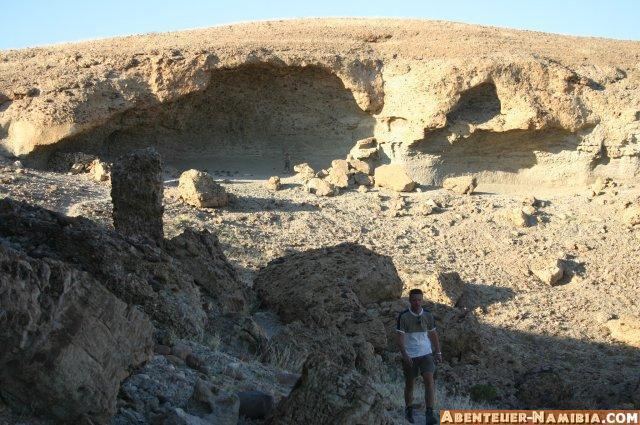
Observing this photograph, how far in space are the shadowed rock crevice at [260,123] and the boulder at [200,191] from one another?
3.12 meters

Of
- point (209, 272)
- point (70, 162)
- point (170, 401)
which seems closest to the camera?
point (170, 401)

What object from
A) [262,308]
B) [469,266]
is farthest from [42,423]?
[469,266]

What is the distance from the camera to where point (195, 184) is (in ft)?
48.8

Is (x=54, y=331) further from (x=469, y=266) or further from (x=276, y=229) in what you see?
(x=469, y=266)

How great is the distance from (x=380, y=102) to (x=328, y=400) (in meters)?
14.7

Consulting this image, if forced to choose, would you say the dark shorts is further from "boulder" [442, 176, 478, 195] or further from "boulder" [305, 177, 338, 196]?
"boulder" [442, 176, 478, 195]

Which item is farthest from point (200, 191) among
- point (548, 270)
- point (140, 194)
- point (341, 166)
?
point (548, 270)

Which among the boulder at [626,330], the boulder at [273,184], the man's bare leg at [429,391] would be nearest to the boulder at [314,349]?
the man's bare leg at [429,391]

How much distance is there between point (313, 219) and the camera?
608 inches

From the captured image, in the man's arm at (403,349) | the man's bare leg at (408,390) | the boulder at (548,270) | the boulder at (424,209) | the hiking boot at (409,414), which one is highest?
the man's arm at (403,349)

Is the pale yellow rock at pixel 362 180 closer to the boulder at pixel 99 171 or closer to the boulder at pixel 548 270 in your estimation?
the boulder at pixel 548 270

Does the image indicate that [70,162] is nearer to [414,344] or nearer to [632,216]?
[414,344]

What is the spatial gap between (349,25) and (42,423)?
18110mm

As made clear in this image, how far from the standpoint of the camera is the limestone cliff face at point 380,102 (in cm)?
1734
